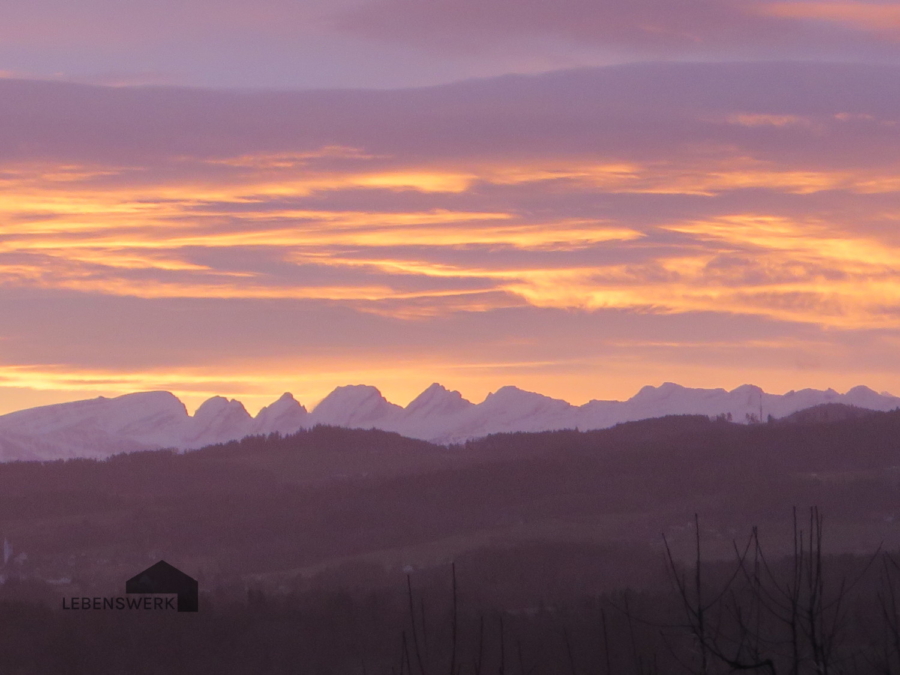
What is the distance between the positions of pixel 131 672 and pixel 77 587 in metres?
84.2

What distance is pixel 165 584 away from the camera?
182375 mm

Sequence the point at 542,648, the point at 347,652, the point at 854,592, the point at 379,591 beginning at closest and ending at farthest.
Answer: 1. the point at 542,648
2. the point at 347,652
3. the point at 854,592
4. the point at 379,591

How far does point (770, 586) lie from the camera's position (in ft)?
423

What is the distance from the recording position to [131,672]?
109 meters

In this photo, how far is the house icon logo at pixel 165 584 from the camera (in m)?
151

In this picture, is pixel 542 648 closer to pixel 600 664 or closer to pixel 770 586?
pixel 600 664

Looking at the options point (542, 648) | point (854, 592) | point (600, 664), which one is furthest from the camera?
point (854, 592)

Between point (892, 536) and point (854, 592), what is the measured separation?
7025 cm

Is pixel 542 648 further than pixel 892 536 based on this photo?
No

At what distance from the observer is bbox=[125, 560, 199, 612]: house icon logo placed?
495 ft

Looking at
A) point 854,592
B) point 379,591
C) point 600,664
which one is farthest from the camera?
point 379,591

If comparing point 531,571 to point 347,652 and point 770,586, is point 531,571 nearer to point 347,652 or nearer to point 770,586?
point 770,586

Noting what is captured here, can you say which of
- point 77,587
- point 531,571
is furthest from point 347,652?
point 77,587

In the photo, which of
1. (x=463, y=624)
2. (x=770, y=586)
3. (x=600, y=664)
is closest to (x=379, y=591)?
(x=463, y=624)
